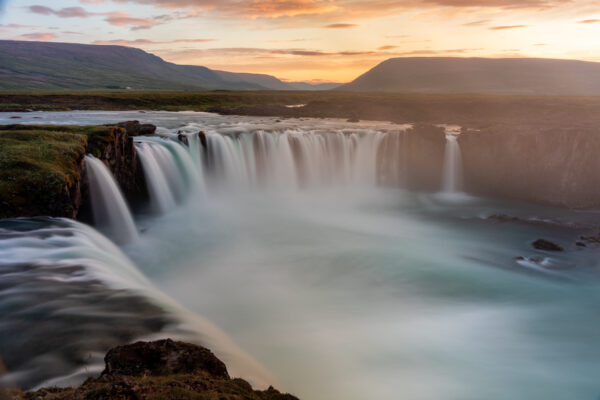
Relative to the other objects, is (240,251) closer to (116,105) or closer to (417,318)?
(417,318)

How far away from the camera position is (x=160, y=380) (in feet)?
15.8

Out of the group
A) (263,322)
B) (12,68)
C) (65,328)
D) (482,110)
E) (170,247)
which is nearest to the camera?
(65,328)

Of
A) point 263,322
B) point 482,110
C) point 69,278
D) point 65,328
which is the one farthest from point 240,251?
point 482,110

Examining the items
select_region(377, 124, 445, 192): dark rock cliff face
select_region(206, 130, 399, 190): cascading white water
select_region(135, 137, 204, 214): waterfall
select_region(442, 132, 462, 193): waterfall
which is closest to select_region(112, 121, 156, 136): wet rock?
select_region(135, 137, 204, 214): waterfall

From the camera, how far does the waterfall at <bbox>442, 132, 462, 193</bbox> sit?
30.2 meters

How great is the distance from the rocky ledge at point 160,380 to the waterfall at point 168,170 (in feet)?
54.4

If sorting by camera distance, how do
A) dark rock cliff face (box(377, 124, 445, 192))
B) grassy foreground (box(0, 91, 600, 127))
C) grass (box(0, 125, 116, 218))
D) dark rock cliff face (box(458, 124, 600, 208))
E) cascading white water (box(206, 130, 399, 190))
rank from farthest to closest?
grassy foreground (box(0, 91, 600, 127)) → dark rock cliff face (box(377, 124, 445, 192)) → cascading white water (box(206, 130, 399, 190)) → dark rock cliff face (box(458, 124, 600, 208)) → grass (box(0, 125, 116, 218))

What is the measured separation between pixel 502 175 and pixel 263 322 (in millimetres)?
22951

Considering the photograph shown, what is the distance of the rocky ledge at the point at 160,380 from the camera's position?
4.30 m

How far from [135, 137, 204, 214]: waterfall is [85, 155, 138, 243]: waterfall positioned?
3.83 m

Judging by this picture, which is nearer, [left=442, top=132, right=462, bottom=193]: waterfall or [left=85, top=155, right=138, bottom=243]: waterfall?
[left=85, top=155, right=138, bottom=243]: waterfall

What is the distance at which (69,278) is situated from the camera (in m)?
9.34

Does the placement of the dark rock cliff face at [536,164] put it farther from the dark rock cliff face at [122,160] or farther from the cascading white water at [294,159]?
the dark rock cliff face at [122,160]

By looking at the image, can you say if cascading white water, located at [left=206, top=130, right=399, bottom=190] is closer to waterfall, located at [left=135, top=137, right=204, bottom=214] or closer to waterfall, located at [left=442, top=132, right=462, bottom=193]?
waterfall, located at [left=135, top=137, right=204, bottom=214]
